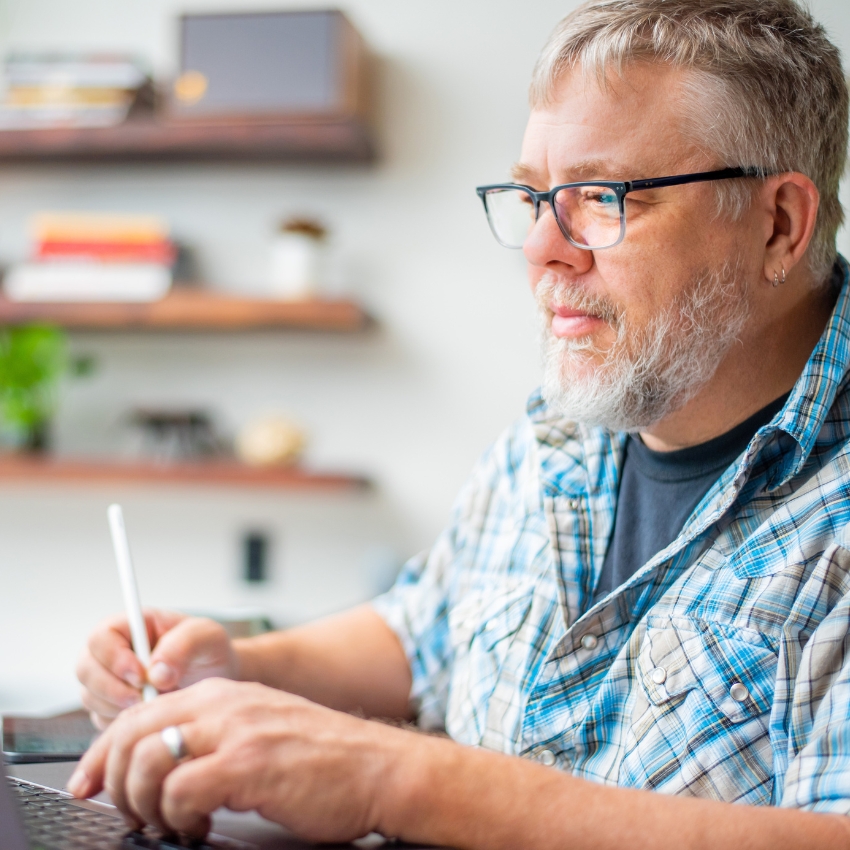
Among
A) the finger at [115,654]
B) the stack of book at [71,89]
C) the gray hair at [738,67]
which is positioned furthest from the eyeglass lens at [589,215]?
the stack of book at [71,89]

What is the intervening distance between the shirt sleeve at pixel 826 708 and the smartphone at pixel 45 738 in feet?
2.07

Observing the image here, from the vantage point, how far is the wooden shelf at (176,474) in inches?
88.6

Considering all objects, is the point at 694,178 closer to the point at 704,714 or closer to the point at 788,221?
the point at 788,221

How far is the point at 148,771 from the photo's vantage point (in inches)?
24.1

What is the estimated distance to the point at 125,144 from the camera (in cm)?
229

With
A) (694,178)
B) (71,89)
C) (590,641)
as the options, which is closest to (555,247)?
(694,178)

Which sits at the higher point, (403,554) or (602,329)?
(602,329)

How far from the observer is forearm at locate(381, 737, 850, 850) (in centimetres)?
63

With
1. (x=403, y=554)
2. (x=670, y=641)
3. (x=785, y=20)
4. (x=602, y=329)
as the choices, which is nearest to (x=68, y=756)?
(x=670, y=641)

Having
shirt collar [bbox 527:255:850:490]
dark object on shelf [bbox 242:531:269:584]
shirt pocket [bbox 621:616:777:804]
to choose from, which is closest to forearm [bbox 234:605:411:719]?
shirt pocket [bbox 621:616:777:804]

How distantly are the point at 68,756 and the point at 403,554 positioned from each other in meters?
1.57

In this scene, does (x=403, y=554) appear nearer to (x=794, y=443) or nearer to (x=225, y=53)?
(x=225, y=53)

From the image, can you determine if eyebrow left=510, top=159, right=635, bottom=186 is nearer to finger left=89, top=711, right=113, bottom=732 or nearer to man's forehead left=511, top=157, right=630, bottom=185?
man's forehead left=511, top=157, right=630, bottom=185

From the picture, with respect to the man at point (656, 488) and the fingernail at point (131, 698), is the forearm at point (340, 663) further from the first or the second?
the fingernail at point (131, 698)
